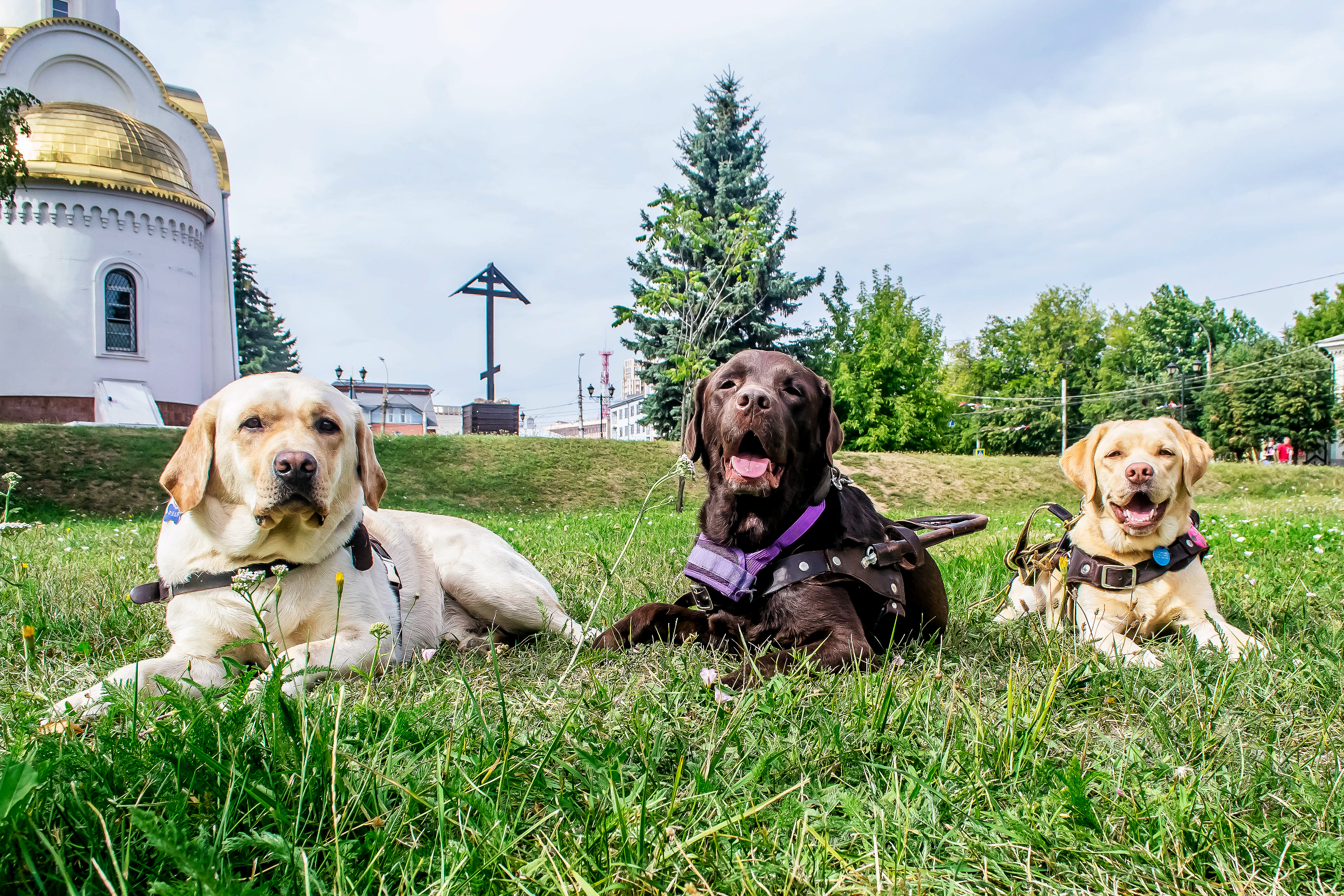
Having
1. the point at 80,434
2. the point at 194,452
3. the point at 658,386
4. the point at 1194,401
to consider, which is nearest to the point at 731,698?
the point at 194,452

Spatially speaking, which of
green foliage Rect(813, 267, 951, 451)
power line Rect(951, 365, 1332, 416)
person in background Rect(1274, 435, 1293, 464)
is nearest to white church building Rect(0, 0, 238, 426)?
green foliage Rect(813, 267, 951, 451)

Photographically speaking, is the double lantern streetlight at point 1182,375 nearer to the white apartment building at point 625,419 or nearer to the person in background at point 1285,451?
the person in background at point 1285,451

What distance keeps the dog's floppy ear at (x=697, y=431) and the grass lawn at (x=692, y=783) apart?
1020 mm

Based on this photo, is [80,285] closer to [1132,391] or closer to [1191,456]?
[1191,456]

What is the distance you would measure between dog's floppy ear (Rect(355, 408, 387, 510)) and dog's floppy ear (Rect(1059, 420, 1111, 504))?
10.2 feet

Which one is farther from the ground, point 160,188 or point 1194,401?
point 160,188

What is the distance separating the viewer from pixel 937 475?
74.5ft

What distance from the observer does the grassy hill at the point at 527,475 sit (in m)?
15.5

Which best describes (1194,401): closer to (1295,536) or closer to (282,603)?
(1295,536)

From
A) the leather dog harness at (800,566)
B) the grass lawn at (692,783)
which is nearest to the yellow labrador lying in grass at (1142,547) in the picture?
the grass lawn at (692,783)

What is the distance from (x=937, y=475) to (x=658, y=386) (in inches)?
506

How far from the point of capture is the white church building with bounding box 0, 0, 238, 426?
24.9 m

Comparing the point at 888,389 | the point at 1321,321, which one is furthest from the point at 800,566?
A: the point at 1321,321

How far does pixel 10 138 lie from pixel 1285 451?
178 feet
